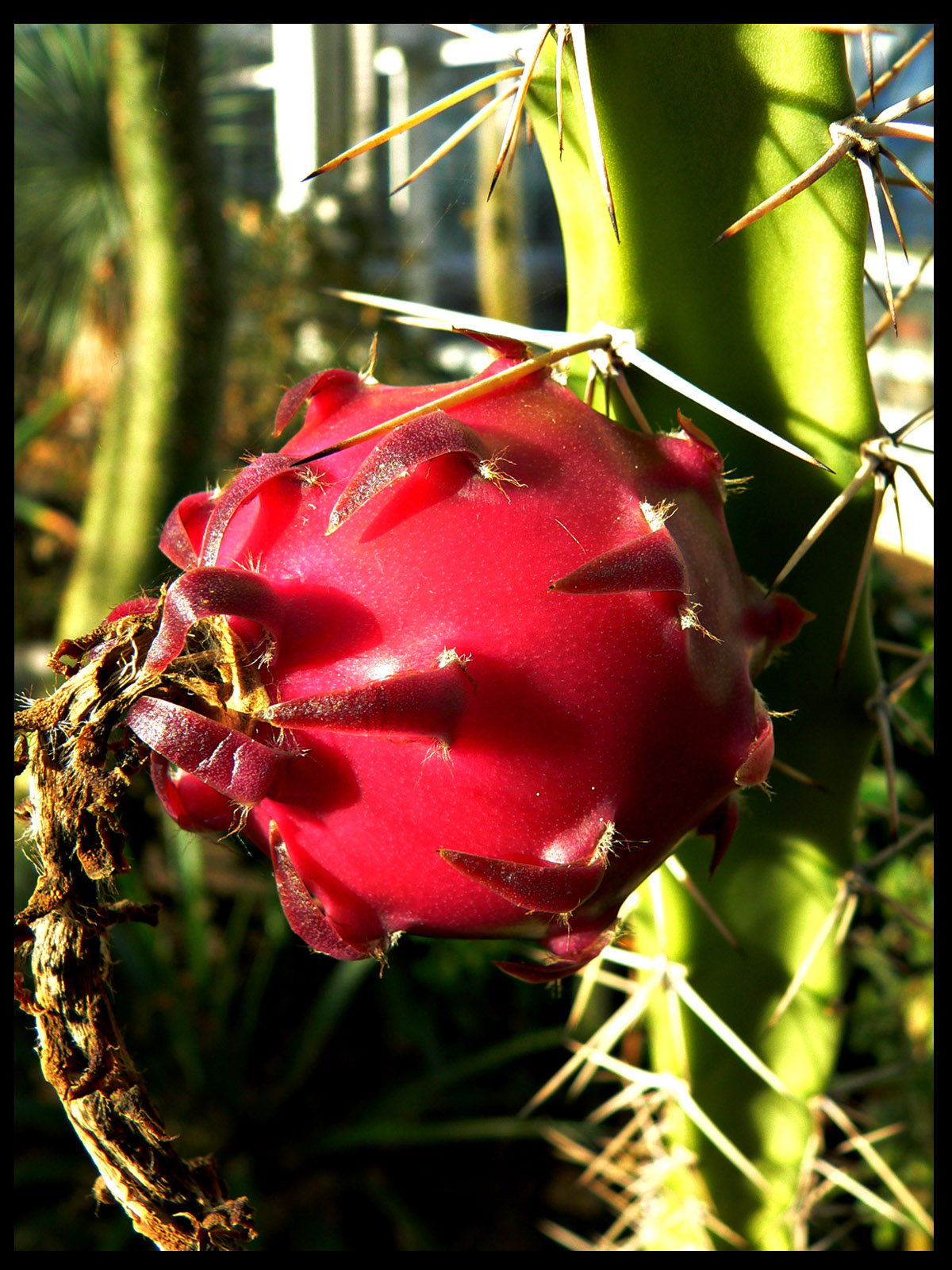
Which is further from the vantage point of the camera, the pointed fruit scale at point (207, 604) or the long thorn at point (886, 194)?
the long thorn at point (886, 194)

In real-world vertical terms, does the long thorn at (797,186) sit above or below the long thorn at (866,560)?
above

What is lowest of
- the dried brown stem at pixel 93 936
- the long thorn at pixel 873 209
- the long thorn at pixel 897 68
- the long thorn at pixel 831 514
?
the dried brown stem at pixel 93 936

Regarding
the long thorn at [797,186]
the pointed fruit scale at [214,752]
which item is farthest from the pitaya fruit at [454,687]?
the long thorn at [797,186]

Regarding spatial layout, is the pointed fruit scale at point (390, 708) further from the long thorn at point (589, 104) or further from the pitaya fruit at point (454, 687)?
the long thorn at point (589, 104)

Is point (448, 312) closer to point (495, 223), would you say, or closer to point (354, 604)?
point (354, 604)

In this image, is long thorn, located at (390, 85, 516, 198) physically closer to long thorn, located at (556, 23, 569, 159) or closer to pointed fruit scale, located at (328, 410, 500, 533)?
long thorn, located at (556, 23, 569, 159)

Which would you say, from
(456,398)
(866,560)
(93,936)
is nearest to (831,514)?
(866,560)

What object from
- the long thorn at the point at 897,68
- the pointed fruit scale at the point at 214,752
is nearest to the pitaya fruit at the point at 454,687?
the pointed fruit scale at the point at 214,752

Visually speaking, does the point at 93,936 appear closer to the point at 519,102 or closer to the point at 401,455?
the point at 401,455
